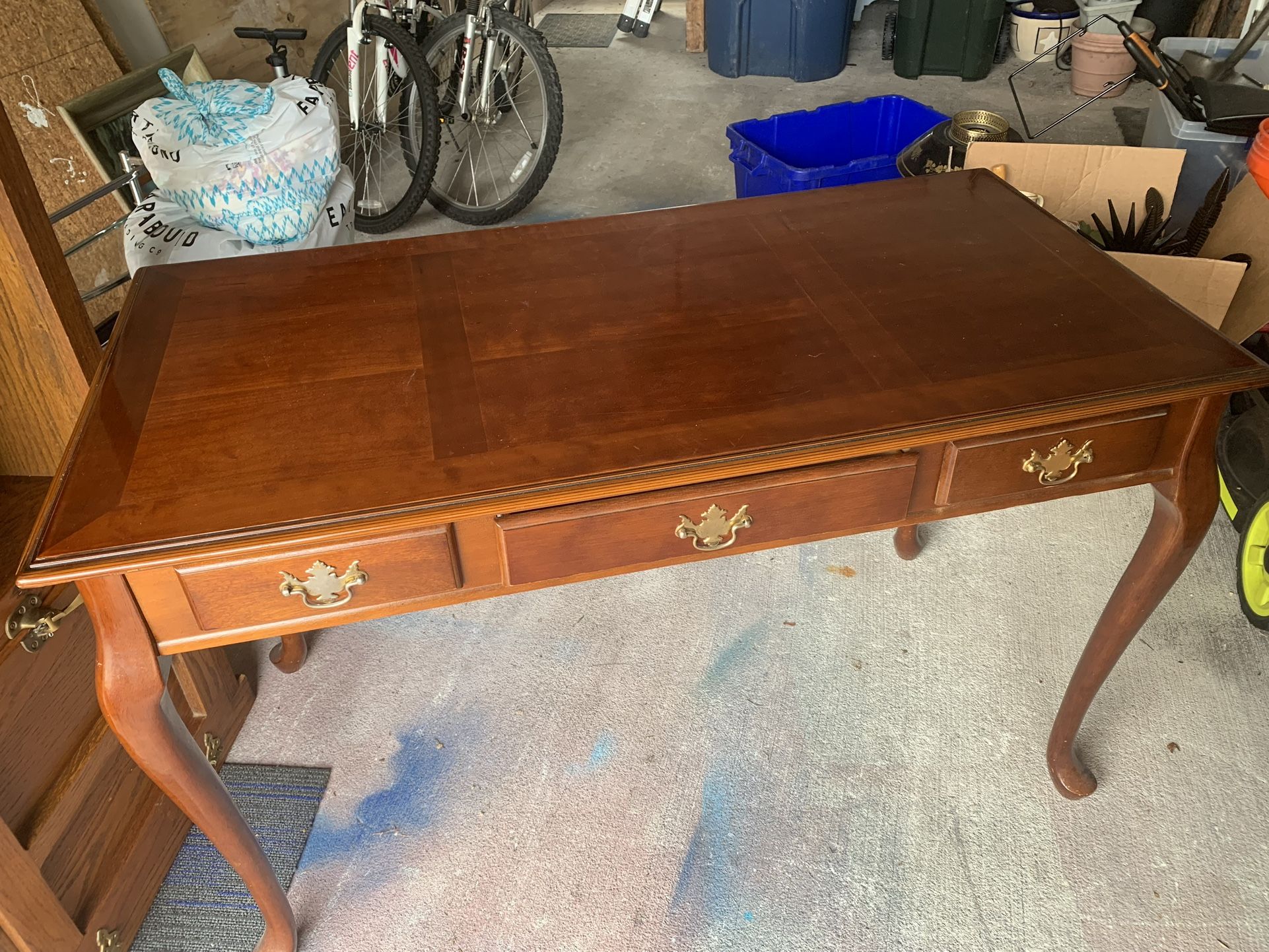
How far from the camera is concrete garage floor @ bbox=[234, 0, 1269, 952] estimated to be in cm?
141

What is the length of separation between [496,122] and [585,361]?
278cm

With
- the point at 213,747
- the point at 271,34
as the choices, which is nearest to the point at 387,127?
the point at 271,34

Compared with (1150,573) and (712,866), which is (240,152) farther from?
(1150,573)

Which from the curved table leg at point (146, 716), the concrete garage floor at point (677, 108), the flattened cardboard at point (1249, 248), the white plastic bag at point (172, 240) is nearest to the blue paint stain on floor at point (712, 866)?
the curved table leg at point (146, 716)

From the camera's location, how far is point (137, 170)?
1.91m

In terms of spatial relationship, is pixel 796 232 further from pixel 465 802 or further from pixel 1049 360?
pixel 465 802

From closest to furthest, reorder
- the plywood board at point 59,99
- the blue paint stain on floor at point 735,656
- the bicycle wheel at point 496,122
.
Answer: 1. the blue paint stain on floor at point 735,656
2. the plywood board at point 59,99
3. the bicycle wheel at point 496,122

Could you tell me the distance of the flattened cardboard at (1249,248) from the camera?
2.11m

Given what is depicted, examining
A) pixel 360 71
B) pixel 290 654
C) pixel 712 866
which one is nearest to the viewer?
pixel 712 866

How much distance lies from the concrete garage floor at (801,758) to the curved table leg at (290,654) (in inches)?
1.1

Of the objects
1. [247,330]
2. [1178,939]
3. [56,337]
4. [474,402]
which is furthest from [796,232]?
[1178,939]

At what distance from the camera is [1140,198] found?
2.37 metres

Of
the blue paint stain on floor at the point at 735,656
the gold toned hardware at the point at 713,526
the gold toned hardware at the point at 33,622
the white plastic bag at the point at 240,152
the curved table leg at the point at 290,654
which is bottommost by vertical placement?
the blue paint stain on floor at the point at 735,656

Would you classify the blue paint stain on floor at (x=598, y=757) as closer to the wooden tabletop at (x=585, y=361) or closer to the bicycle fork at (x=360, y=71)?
the wooden tabletop at (x=585, y=361)
